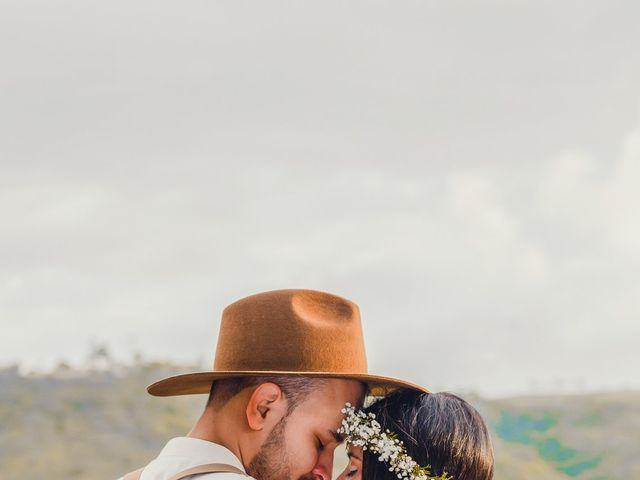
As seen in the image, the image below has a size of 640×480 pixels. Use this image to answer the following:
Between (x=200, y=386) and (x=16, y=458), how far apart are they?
122ft

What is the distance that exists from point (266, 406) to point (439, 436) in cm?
83

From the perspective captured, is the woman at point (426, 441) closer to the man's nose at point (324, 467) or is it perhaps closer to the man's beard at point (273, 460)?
the man's nose at point (324, 467)

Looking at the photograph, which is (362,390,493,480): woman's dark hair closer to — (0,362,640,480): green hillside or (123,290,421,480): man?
(123,290,421,480): man

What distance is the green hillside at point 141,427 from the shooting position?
128 ft

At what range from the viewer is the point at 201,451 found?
3.45m

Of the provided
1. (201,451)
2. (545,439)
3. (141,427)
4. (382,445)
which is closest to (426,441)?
(382,445)

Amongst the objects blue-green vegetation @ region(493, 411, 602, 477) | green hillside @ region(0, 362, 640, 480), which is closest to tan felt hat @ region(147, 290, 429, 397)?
green hillside @ region(0, 362, 640, 480)

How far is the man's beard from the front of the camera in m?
3.57

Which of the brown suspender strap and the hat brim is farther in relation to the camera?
the hat brim

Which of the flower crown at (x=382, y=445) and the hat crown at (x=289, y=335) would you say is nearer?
the hat crown at (x=289, y=335)

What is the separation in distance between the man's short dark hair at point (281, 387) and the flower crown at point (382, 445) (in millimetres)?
269

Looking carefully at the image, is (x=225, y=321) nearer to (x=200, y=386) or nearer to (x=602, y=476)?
(x=200, y=386)

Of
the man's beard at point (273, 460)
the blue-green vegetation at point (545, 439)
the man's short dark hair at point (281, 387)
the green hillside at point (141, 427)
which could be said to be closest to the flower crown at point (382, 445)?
the man's short dark hair at point (281, 387)

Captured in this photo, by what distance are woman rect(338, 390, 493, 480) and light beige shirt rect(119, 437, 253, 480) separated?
68 centimetres
